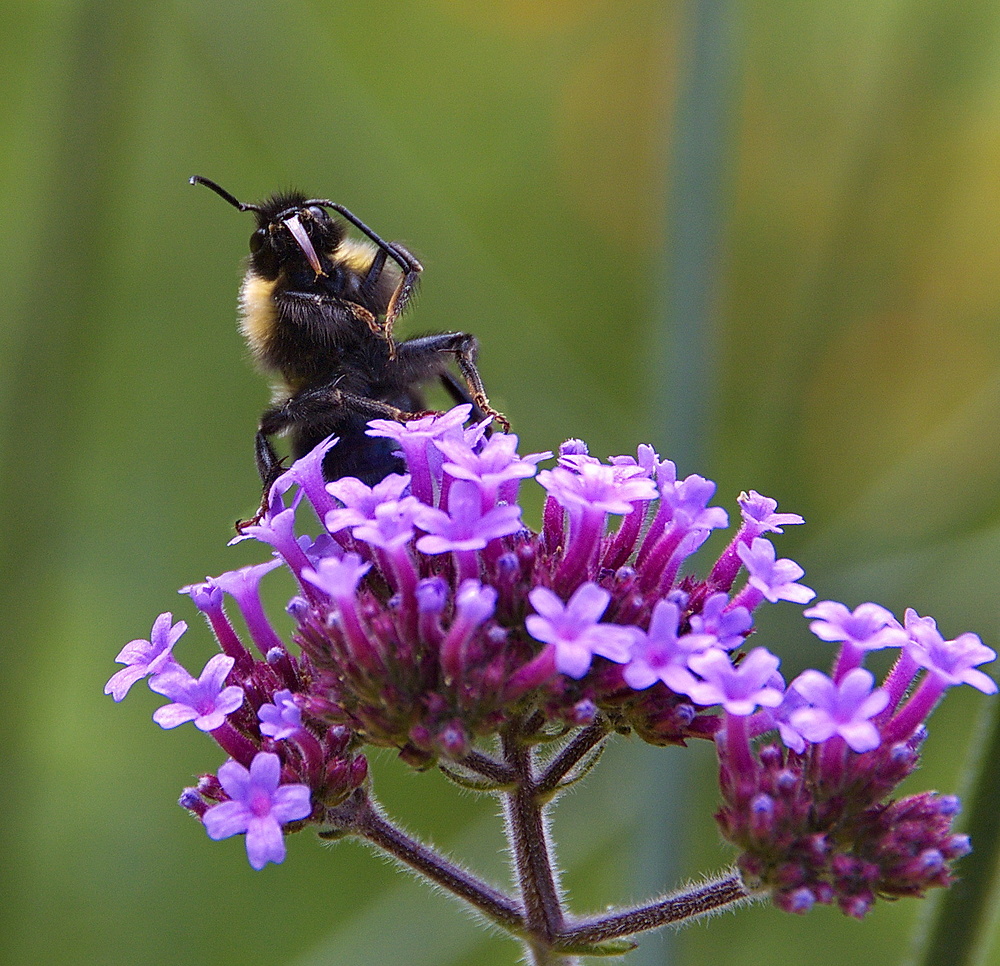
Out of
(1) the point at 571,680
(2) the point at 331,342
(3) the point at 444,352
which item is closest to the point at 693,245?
(3) the point at 444,352

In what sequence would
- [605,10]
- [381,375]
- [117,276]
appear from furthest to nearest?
1. [605,10]
2. [117,276]
3. [381,375]

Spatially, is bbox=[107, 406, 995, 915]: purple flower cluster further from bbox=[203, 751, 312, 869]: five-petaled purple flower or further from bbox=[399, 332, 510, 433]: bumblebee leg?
bbox=[399, 332, 510, 433]: bumblebee leg

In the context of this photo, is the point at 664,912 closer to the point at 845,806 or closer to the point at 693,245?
the point at 845,806

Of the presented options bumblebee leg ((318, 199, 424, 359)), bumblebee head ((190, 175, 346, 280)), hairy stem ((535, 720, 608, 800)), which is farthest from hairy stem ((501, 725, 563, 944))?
bumblebee head ((190, 175, 346, 280))

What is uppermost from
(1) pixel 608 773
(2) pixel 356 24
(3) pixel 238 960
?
(2) pixel 356 24

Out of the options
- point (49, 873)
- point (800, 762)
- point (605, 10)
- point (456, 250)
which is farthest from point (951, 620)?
point (605, 10)

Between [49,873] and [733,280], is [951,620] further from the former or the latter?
[49,873]

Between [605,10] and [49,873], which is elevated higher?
[605,10]

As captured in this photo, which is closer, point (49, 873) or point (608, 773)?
point (608, 773)
